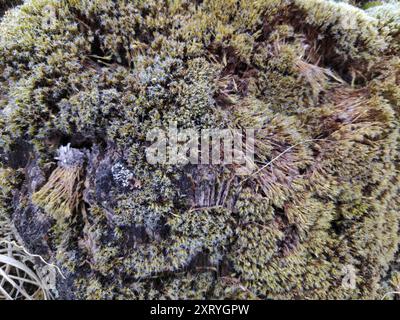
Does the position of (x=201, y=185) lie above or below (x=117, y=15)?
below

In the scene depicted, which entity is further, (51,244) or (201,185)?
(51,244)

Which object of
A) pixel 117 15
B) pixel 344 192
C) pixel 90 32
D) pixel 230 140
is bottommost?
pixel 344 192
